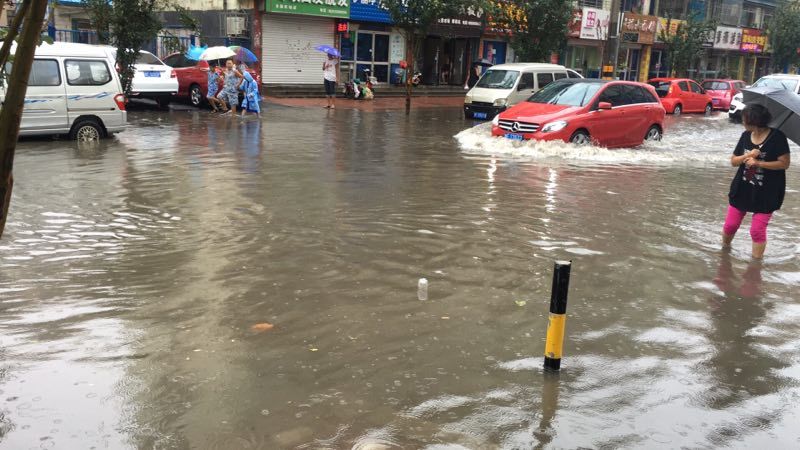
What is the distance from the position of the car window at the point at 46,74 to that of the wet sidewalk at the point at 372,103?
1059 cm

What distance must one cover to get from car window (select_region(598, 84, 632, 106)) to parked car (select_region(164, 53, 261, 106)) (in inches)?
419

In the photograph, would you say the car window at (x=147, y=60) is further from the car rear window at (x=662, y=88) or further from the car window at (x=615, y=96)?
the car rear window at (x=662, y=88)

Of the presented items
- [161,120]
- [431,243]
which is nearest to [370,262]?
[431,243]

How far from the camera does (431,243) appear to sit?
735 centimetres

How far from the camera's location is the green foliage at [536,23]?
25891 mm

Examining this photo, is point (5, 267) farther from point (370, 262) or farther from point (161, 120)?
point (161, 120)

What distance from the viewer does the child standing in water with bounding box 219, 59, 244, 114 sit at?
62.1 feet

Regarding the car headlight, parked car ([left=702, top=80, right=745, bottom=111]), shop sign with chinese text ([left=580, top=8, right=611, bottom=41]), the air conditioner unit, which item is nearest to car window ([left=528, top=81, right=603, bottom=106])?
the car headlight

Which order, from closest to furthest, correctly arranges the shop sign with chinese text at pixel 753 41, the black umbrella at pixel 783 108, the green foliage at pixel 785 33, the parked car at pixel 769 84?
the black umbrella at pixel 783 108 < the parked car at pixel 769 84 < the green foliage at pixel 785 33 < the shop sign with chinese text at pixel 753 41

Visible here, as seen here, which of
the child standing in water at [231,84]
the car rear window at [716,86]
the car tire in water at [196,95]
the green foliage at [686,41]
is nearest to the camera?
the child standing in water at [231,84]

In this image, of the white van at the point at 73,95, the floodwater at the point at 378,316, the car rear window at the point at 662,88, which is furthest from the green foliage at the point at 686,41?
the white van at the point at 73,95

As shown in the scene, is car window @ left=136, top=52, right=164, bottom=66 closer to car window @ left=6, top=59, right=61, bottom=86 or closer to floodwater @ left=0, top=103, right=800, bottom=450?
car window @ left=6, top=59, right=61, bottom=86

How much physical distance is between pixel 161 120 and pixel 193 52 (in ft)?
11.9

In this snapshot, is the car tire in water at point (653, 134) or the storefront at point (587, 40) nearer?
the car tire in water at point (653, 134)
